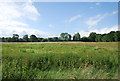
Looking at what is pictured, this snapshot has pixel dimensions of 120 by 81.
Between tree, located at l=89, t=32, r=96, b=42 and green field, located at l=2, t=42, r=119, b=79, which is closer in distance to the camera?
green field, located at l=2, t=42, r=119, b=79

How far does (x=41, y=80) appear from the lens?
154 inches

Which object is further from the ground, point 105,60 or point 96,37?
point 96,37

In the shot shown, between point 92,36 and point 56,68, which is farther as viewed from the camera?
point 92,36

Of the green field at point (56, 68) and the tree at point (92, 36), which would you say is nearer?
the green field at point (56, 68)

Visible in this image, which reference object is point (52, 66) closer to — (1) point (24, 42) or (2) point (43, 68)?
(2) point (43, 68)

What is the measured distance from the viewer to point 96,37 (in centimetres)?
1772

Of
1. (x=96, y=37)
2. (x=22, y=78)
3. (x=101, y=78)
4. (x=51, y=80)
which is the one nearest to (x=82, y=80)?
(x=101, y=78)

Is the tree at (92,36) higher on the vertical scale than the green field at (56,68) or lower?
higher

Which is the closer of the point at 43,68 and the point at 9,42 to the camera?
the point at 43,68

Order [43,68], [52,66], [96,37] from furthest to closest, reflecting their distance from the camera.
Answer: [96,37] → [52,66] → [43,68]

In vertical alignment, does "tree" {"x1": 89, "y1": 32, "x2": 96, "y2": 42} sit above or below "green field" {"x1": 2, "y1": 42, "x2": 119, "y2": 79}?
above

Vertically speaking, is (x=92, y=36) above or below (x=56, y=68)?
above

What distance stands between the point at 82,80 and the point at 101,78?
599 mm

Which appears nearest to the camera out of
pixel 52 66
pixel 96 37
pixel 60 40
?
pixel 52 66
